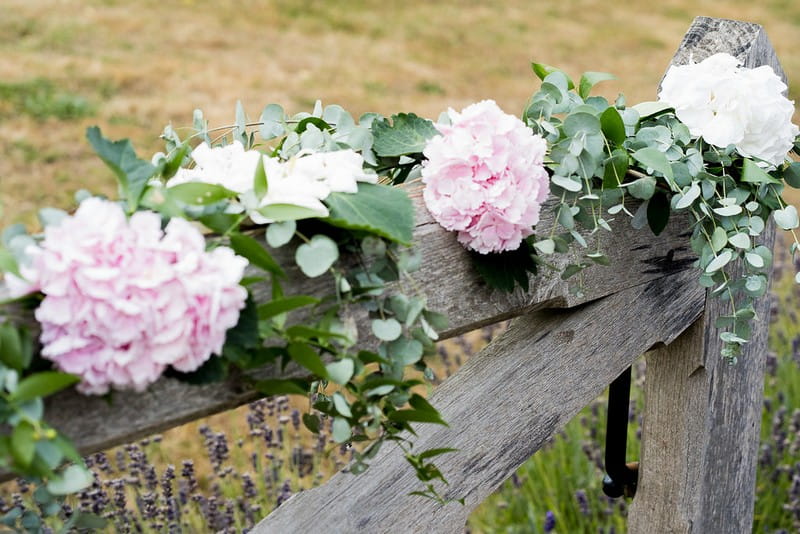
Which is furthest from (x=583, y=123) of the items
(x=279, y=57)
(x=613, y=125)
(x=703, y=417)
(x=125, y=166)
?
(x=279, y=57)

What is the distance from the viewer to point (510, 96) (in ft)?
23.8

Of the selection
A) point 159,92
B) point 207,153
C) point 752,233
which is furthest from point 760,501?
point 159,92

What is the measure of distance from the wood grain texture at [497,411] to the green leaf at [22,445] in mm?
504

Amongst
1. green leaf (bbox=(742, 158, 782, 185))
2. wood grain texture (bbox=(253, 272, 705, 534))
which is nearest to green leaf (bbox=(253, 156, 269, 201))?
wood grain texture (bbox=(253, 272, 705, 534))

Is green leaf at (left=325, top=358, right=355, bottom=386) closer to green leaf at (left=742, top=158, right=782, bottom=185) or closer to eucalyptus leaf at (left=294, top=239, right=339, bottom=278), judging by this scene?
eucalyptus leaf at (left=294, top=239, right=339, bottom=278)

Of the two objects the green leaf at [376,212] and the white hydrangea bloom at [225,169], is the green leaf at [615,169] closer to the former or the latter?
the green leaf at [376,212]

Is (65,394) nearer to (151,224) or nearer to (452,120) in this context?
(151,224)

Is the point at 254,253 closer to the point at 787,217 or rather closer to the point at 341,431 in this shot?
the point at 341,431

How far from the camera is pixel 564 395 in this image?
1.43 meters

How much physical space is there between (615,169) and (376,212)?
404mm

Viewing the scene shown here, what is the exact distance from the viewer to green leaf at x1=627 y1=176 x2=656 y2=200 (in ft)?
4.17

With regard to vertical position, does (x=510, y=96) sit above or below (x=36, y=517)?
below

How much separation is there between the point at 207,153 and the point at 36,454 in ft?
1.35

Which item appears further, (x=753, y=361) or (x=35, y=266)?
(x=753, y=361)
